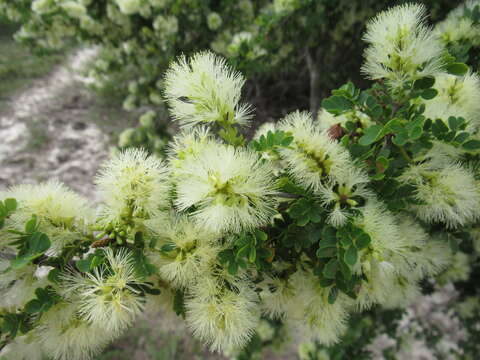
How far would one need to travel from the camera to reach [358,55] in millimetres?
3252

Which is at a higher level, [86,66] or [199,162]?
[86,66]

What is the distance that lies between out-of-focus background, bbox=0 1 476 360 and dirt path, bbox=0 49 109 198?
0.04ft

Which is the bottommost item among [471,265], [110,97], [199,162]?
[471,265]

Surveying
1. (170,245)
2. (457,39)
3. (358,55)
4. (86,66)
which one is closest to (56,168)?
(86,66)

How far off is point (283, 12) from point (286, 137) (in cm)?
166

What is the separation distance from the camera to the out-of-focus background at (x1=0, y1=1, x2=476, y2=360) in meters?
3.05

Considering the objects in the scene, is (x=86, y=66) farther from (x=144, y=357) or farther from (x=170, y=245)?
(x=170, y=245)

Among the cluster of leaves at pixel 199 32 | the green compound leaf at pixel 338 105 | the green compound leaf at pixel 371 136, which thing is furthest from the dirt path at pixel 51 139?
the green compound leaf at pixel 371 136

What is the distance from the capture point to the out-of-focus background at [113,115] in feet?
10.0

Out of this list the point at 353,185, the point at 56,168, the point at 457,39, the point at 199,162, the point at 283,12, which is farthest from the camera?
the point at 56,168

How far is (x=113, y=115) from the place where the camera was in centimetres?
533

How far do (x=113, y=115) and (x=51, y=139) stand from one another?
104cm

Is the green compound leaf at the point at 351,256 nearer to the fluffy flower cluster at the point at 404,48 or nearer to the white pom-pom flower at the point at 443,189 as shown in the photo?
the white pom-pom flower at the point at 443,189

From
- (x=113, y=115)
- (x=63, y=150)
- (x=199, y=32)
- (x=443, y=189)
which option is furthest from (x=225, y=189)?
(x=113, y=115)
